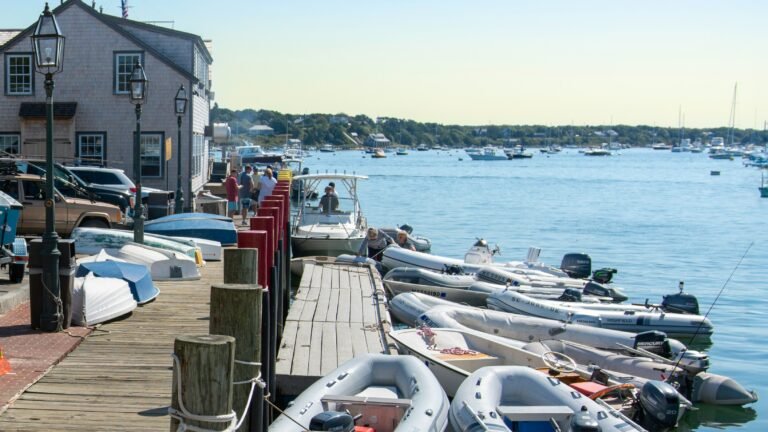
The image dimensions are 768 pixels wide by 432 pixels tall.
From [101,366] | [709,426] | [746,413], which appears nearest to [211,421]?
[101,366]

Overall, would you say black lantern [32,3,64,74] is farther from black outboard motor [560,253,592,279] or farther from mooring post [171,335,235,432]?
black outboard motor [560,253,592,279]

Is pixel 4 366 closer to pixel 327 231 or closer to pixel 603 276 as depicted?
pixel 327 231

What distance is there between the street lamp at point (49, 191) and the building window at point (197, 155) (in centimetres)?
2294

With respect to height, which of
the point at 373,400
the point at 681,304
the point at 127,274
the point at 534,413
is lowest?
the point at 681,304

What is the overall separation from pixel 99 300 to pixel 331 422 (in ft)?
14.0

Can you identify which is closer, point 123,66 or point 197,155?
point 123,66

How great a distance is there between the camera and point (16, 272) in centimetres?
1253

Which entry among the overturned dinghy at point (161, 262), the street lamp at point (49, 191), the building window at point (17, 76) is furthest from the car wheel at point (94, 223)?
the building window at point (17, 76)

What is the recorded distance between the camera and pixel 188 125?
106 feet

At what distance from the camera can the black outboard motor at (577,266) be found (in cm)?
2436

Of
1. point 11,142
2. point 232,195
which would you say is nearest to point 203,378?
point 232,195

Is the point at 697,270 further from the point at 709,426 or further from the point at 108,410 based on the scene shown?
the point at 108,410

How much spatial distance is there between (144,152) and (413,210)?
29.9 metres

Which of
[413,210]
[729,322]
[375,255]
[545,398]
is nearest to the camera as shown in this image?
[545,398]
